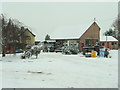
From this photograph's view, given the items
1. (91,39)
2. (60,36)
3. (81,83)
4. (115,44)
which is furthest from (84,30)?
(81,83)

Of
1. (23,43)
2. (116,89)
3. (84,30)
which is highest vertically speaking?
(84,30)

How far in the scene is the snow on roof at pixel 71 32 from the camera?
39.6 meters

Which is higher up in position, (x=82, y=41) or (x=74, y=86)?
(x=82, y=41)

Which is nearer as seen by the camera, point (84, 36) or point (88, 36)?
point (84, 36)

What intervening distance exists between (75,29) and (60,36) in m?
3.74

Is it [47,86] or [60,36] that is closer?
[47,86]

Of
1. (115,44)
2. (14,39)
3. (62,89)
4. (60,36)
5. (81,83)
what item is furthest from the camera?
(115,44)

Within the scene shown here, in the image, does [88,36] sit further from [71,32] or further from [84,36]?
[71,32]

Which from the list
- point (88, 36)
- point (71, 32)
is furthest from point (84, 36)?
point (71, 32)

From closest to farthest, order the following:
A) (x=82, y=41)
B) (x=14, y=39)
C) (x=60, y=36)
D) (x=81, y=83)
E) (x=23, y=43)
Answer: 1. (x=81, y=83)
2. (x=14, y=39)
3. (x=23, y=43)
4. (x=82, y=41)
5. (x=60, y=36)

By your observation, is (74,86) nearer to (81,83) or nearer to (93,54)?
(81,83)

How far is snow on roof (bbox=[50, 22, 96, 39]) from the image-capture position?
39.6 meters

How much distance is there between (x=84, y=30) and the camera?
39.5 meters

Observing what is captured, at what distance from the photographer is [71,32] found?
138 ft
